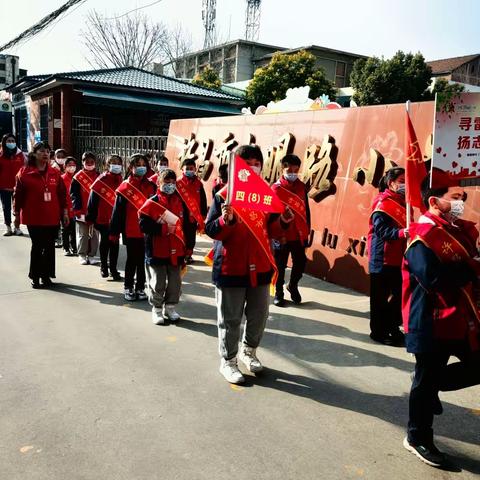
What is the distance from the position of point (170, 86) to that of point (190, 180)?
1249cm

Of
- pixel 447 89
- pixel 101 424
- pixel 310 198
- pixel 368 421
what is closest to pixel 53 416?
pixel 101 424

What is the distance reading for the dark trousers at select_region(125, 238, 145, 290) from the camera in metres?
6.08

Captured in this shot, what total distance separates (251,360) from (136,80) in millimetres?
16451

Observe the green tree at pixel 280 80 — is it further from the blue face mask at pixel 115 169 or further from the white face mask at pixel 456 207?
the white face mask at pixel 456 207

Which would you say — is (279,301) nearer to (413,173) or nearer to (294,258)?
(294,258)

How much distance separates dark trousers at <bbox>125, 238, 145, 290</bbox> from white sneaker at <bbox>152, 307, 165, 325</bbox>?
86cm

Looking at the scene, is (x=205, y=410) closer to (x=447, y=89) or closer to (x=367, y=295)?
(x=447, y=89)

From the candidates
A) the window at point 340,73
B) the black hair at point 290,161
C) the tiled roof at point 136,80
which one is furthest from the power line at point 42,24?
the window at point 340,73

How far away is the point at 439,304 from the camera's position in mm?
2762

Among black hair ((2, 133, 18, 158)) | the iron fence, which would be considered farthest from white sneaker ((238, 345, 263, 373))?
the iron fence

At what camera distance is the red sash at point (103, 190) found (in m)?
6.98

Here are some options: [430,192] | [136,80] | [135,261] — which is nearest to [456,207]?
[430,192]

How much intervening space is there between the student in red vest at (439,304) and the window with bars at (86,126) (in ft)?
55.0

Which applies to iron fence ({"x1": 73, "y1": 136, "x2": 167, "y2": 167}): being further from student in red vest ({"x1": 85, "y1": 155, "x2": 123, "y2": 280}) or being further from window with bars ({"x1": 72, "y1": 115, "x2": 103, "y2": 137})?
student in red vest ({"x1": 85, "y1": 155, "x2": 123, "y2": 280})
